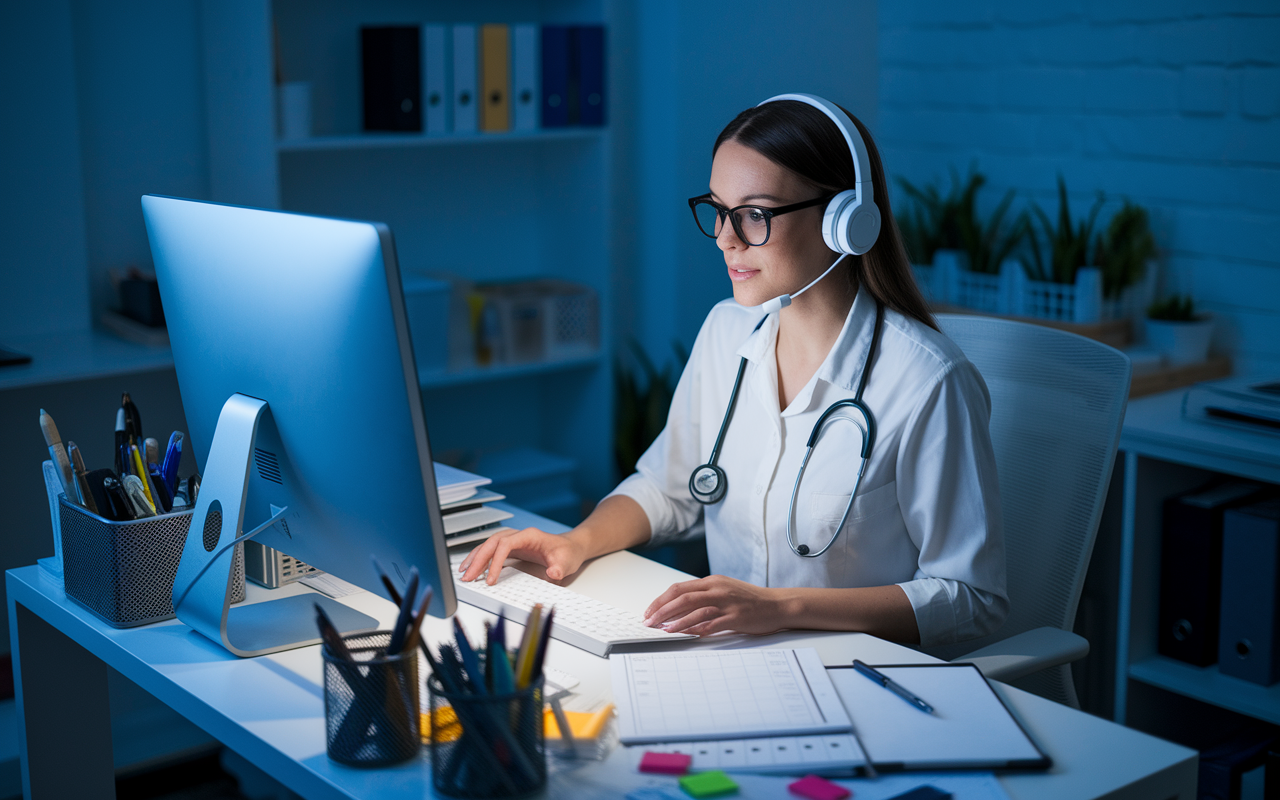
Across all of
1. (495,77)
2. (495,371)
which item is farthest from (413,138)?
(495,371)

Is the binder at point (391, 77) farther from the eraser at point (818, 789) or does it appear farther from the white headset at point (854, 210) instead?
the eraser at point (818, 789)

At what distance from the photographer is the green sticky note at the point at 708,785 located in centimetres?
93

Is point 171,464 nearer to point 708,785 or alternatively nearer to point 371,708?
point 371,708

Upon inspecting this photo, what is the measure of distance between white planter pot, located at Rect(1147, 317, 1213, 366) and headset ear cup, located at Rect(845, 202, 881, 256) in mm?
1324

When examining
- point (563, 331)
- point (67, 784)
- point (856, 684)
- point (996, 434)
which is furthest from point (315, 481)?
point (563, 331)

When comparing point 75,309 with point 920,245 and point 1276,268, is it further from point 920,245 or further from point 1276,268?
point 1276,268

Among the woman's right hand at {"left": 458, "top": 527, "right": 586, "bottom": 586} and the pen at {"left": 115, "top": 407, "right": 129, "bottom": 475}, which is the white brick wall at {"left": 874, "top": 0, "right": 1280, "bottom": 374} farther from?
the pen at {"left": 115, "top": 407, "right": 129, "bottom": 475}

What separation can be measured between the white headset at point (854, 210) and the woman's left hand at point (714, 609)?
462mm

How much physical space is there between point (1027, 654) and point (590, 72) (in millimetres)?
2062

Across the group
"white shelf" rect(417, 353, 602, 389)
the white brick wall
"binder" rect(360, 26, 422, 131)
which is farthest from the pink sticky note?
"binder" rect(360, 26, 422, 131)

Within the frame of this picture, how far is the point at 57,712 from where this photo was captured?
1.46 metres

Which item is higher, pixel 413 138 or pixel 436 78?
pixel 436 78

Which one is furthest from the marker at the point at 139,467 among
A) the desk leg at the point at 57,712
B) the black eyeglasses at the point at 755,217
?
the black eyeglasses at the point at 755,217

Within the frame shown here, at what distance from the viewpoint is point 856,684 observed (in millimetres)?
1123
